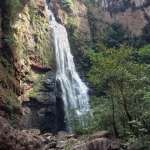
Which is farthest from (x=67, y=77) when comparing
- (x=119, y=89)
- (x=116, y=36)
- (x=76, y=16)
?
(x=119, y=89)

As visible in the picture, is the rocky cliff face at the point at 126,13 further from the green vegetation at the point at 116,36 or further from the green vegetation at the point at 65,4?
the green vegetation at the point at 65,4

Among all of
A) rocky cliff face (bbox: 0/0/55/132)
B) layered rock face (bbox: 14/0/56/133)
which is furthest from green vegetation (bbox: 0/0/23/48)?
layered rock face (bbox: 14/0/56/133)

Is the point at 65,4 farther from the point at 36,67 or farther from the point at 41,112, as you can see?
the point at 41,112

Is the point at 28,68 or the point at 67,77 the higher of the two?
the point at 28,68

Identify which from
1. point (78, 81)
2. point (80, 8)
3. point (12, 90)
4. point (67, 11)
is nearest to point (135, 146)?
point (12, 90)

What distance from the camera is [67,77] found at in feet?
86.3

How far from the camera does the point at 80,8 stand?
1437 inches

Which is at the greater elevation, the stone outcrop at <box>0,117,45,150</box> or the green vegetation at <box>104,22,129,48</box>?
the green vegetation at <box>104,22,129,48</box>

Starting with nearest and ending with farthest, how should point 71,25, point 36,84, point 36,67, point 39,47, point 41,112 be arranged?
point 41,112, point 36,84, point 36,67, point 39,47, point 71,25

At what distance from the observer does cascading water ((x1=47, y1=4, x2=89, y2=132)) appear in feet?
78.1

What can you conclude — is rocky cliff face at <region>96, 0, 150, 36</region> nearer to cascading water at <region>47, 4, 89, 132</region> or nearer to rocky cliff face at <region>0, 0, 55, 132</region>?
cascading water at <region>47, 4, 89, 132</region>

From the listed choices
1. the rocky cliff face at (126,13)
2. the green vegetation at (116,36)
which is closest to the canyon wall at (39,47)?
the rocky cliff face at (126,13)

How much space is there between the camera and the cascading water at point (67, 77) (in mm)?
23797

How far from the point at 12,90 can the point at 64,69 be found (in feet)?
32.7
